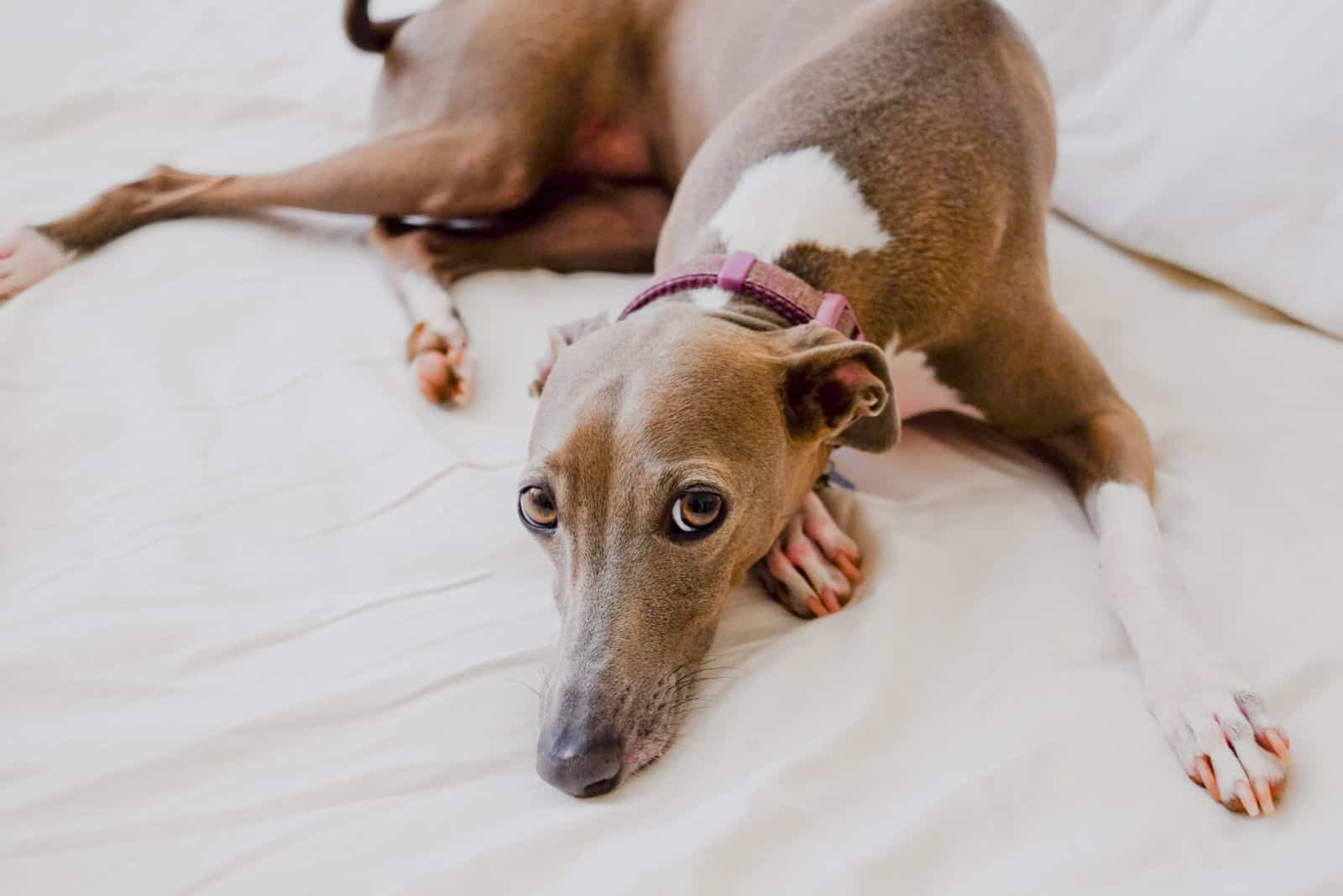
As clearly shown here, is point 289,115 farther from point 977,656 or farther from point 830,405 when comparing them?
point 977,656

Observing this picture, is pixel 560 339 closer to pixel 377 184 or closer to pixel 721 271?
pixel 721 271

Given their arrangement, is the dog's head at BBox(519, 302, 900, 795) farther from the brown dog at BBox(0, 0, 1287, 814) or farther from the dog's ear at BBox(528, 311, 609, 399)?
the dog's ear at BBox(528, 311, 609, 399)

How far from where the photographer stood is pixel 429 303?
2.34 meters

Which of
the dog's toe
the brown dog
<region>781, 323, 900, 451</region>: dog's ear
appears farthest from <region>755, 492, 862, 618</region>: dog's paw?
the dog's toe

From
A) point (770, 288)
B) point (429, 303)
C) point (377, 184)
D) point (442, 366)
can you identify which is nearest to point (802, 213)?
point (770, 288)

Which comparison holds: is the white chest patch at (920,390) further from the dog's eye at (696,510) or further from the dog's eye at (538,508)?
the dog's eye at (538,508)

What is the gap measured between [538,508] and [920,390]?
80 cm

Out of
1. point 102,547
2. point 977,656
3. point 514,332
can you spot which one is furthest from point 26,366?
point 977,656

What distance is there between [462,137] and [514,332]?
1.83 ft

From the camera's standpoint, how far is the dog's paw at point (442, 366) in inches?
83.0

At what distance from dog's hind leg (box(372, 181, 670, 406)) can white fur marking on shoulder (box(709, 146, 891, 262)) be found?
698 mm

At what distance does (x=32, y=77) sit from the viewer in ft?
9.73

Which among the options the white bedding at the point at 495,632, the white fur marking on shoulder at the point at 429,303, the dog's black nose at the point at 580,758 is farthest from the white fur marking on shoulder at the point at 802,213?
the dog's black nose at the point at 580,758

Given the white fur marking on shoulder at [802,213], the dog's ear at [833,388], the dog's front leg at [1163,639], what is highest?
the white fur marking on shoulder at [802,213]
